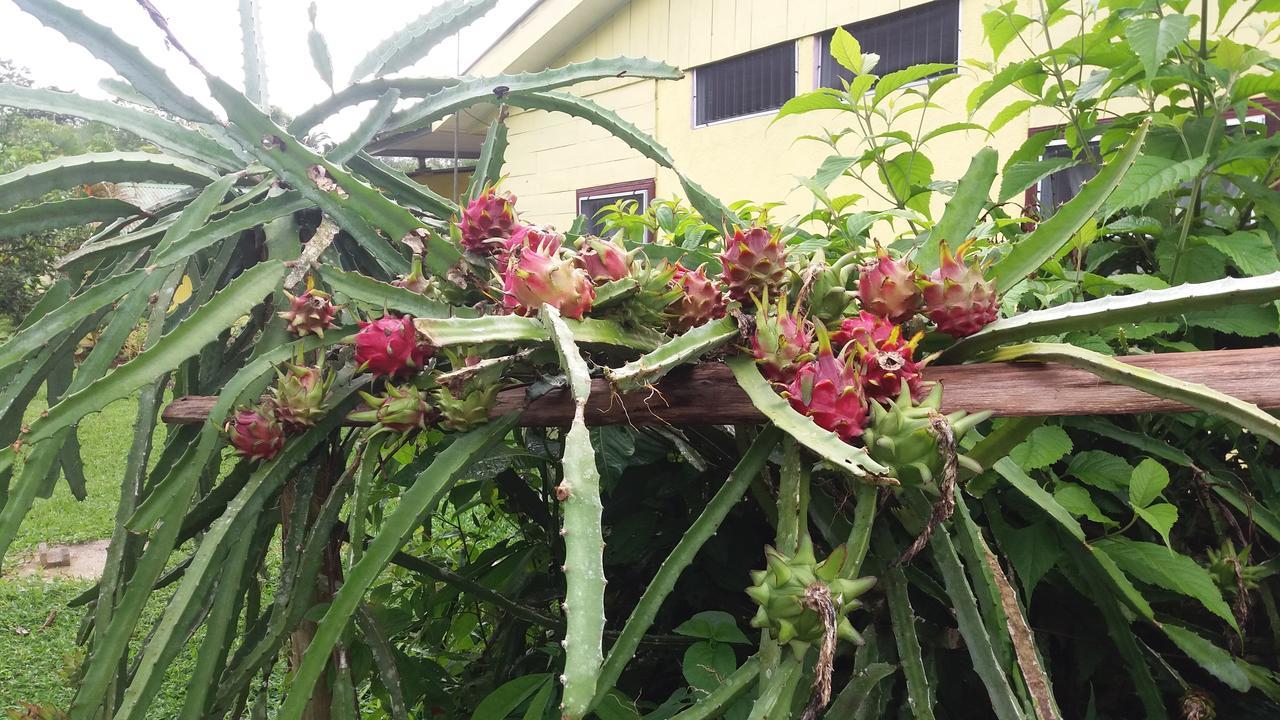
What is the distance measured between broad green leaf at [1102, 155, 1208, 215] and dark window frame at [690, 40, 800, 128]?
4.56 meters

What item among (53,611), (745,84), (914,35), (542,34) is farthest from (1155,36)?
(542,34)

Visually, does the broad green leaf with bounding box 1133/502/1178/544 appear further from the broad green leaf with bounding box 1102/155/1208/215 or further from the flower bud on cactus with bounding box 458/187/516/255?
the flower bud on cactus with bounding box 458/187/516/255

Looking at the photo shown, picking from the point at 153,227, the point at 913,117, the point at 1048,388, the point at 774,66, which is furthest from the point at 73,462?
the point at 774,66

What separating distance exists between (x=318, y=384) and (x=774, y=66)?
5.44m

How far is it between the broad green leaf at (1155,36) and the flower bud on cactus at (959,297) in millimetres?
520

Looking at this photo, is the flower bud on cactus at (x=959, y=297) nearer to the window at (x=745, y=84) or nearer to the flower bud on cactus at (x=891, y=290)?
the flower bud on cactus at (x=891, y=290)

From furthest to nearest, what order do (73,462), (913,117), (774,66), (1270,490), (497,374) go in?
(774,66)
(913,117)
(73,462)
(1270,490)
(497,374)

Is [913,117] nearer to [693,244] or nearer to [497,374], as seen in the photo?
[693,244]

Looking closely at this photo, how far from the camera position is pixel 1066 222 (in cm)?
85

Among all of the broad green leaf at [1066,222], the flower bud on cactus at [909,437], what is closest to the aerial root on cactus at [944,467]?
the flower bud on cactus at [909,437]

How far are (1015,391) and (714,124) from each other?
575cm

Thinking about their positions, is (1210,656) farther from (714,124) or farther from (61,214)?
(714,124)

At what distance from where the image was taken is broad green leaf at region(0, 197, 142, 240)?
1.17 m

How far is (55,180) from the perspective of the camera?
1.23 meters
